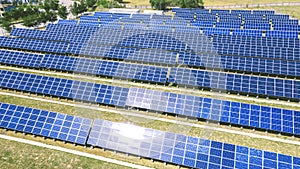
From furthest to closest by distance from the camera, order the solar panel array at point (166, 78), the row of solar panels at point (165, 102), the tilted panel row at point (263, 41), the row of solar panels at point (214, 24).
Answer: the row of solar panels at point (214, 24) < the tilted panel row at point (263, 41) < the row of solar panels at point (165, 102) < the solar panel array at point (166, 78)

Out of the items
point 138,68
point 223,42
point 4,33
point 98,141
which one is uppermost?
point 223,42

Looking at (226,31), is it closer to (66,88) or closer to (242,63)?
(242,63)

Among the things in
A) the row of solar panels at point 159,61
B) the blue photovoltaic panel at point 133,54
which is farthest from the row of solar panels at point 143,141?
the blue photovoltaic panel at point 133,54

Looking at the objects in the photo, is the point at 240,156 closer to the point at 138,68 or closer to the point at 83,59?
the point at 138,68

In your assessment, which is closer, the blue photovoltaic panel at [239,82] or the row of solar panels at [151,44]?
the blue photovoltaic panel at [239,82]

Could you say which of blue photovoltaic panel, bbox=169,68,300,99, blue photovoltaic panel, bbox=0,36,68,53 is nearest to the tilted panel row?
blue photovoltaic panel, bbox=169,68,300,99

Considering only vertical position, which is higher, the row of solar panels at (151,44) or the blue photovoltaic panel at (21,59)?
the row of solar panels at (151,44)

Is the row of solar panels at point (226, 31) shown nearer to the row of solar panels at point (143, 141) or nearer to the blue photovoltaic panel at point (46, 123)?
the blue photovoltaic panel at point (46, 123)

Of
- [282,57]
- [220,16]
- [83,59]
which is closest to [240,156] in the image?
[282,57]
